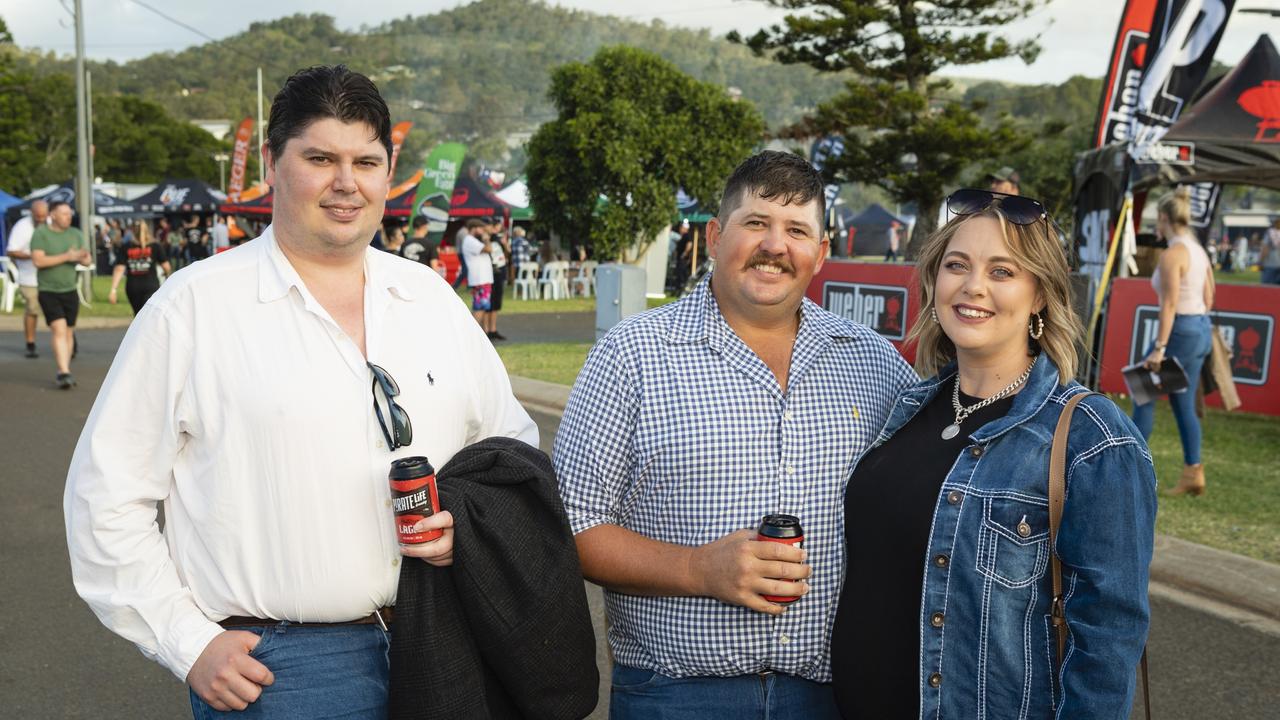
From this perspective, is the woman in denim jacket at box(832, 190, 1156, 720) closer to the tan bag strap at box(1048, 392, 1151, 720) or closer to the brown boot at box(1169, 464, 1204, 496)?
the tan bag strap at box(1048, 392, 1151, 720)

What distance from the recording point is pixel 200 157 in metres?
90.8

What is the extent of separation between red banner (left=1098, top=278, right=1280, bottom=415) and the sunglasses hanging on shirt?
33.1ft

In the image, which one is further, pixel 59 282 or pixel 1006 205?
pixel 59 282

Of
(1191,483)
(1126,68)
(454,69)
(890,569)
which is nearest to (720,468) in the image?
(890,569)

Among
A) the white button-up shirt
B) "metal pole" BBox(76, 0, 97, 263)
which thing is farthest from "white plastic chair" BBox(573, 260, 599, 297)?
the white button-up shirt

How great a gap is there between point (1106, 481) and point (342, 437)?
1.46m

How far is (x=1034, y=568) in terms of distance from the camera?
212 cm

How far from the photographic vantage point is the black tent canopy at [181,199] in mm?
42594

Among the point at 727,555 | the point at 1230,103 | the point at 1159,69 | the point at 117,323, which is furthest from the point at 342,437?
the point at 117,323

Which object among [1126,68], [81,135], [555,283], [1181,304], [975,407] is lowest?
[555,283]

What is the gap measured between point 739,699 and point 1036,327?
1047 mm

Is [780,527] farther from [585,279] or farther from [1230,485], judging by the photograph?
[585,279]

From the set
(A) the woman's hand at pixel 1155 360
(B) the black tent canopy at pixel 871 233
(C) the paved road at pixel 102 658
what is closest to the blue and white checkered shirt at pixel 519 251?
(A) the woman's hand at pixel 1155 360

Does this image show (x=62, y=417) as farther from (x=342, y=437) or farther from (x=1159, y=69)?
(x=1159, y=69)
